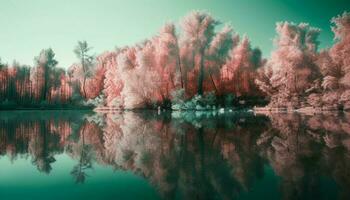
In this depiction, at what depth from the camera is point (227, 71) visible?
47656 mm

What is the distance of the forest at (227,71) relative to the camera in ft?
107

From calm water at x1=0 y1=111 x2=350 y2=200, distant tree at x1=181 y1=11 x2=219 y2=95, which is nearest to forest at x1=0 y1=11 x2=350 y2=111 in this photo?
distant tree at x1=181 y1=11 x2=219 y2=95

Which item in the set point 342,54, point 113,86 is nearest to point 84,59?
point 113,86

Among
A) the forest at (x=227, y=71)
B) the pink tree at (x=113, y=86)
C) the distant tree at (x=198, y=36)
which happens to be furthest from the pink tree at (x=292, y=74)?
the pink tree at (x=113, y=86)

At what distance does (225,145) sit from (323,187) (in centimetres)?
451

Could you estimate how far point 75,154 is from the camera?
8.41m

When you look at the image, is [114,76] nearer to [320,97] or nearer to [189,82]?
[189,82]

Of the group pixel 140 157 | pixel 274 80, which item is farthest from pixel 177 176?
pixel 274 80

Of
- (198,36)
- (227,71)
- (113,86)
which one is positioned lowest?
A: (113,86)

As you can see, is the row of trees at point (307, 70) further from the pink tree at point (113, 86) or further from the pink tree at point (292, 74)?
the pink tree at point (113, 86)

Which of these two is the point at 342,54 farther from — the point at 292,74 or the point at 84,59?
the point at 84,59

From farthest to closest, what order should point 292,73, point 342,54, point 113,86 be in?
point 113,86 < point 292,73 < point 342,54

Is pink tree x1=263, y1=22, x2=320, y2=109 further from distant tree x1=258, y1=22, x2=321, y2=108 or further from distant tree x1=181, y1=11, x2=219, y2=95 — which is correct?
distant tree x1=181, y1=11, x2=219, y2=95

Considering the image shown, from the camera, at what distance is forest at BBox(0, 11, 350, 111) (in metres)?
32.6
